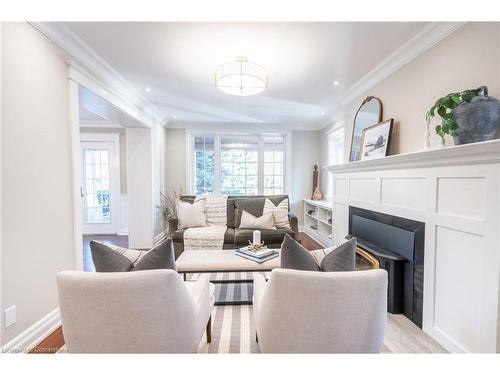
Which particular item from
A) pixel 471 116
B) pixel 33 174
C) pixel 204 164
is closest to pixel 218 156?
pixel 204 164

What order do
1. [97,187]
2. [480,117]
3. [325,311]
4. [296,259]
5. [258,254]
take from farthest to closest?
[97,187]
[258,254]
[480,117]
[296,259]
[325,311]

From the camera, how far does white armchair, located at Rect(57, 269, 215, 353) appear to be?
101cm

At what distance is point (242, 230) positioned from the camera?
11.6 feet

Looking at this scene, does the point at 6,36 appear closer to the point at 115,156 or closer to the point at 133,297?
the point at 133,297

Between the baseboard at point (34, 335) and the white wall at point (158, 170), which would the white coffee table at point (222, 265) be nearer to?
the baseboard at point (34, 335)

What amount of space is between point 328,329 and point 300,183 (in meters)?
4.33

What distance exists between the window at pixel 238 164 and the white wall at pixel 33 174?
128 inches

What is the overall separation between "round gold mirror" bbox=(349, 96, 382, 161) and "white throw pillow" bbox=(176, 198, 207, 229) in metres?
2.46

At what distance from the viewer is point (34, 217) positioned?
5.41 feet

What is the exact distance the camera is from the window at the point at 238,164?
521 centimetres

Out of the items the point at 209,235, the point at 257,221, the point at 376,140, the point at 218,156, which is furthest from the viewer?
the point at 218,156

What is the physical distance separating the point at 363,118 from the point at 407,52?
3.01 feet

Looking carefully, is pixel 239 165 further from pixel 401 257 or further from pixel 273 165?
pixel 401 257

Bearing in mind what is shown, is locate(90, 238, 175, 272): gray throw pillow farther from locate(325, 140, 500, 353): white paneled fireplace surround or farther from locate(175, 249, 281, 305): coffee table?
locate(325, 140, 500, 353): white paneled fireplace surround
